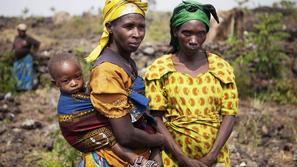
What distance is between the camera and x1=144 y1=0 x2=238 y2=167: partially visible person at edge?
245cm

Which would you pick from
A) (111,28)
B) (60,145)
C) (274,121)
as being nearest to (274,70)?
(274,121)

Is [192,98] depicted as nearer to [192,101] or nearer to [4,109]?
[192,101]

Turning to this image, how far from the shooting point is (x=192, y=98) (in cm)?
244

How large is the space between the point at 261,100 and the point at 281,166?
9.32 feet

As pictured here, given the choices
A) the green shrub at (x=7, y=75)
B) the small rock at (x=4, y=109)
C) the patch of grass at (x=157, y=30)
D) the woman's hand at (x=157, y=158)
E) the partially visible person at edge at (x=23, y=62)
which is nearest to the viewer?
the woman's hand at (x=157, y=158)

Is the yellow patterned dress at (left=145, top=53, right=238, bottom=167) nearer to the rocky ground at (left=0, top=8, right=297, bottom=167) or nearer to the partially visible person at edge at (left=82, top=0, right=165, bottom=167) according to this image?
the partially visible person at edge at (left=82, top=0, right=165, bottom=167)

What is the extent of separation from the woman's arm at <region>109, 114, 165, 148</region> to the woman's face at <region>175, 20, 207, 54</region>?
643 millimetres

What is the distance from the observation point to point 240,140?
5.66m

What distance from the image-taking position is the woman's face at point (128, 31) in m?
2.07

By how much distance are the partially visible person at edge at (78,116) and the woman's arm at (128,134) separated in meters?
0.05

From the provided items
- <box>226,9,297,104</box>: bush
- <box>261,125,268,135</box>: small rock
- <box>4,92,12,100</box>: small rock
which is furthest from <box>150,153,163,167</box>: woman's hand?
<box>4,92,12,100</box>: small rock

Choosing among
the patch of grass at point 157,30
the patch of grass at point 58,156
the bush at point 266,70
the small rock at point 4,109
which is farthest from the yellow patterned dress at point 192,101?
the patch of grass at point 157,30

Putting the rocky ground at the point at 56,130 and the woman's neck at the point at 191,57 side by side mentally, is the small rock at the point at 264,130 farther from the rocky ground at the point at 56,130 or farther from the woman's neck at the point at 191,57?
the woman's neck at the point at 191,57

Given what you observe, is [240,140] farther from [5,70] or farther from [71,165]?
[5,70]
